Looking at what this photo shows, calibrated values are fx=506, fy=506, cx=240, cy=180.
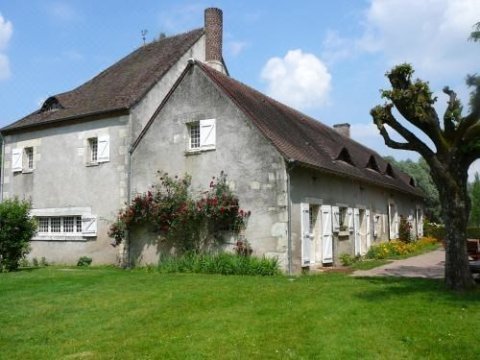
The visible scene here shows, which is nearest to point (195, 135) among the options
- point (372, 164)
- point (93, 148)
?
point (93, 148)

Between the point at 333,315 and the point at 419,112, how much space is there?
14.2 ft

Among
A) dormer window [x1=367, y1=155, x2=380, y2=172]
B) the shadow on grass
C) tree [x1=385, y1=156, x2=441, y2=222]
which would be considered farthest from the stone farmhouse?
tree [x1=385, y1=156, x2=441, y2=222]

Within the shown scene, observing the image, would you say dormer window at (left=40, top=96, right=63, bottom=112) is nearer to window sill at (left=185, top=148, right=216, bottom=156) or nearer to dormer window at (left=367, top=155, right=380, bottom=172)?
window sill at (left=185, top=148, right=216, bottom=156)

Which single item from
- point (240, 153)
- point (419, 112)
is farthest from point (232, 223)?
point (419, 112)

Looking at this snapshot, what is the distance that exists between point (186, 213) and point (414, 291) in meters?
6.66

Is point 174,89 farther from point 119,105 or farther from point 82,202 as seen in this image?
point 82,202

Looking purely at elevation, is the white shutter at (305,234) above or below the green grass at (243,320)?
above

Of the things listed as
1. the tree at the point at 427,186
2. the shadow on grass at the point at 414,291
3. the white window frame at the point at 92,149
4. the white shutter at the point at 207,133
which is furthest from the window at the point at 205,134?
the tree at the point at 427,186

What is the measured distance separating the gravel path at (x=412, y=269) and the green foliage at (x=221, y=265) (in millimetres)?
2259

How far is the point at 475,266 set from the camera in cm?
996

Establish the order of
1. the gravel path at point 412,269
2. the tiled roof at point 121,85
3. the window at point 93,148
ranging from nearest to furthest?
the gravel path at point 412,269 → the tiled roof at point 121,85 → the window at point 93,148

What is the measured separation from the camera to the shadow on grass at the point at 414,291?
8513 mm

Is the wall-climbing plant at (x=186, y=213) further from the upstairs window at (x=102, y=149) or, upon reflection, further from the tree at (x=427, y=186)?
the tree at (x=427, y=186)

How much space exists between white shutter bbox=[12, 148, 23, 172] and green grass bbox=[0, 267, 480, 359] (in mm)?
9331
